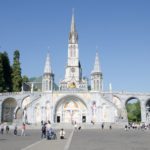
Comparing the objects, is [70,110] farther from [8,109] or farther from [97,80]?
[8,109]

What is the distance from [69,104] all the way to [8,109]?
13.1 m

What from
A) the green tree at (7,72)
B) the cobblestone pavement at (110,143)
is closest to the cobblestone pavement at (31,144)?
the cobblestone pavement at (110,143)

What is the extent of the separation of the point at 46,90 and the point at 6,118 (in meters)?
10.4

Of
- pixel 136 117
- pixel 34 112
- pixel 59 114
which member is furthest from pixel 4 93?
pixel 136 117

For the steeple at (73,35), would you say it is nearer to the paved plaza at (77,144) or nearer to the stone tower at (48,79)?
the stone tower at (48,79)

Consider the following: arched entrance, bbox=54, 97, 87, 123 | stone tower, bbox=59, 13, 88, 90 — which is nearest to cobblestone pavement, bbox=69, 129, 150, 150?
arched entrance, bbox=54, 97, 87, 123

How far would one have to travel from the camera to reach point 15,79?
50.9 metres

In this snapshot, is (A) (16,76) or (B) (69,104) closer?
(B) (69,104)

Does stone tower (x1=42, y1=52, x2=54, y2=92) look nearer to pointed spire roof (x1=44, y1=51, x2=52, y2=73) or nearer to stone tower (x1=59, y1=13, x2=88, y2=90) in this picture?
pointed spire roof (x1=44, y1=51, x2=52, y2=73)

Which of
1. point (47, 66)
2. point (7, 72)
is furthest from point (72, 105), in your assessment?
point (7, 72)

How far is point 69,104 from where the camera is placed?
145ft

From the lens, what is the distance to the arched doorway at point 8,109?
1847 inches

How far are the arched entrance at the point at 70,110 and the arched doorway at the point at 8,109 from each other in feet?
33.2

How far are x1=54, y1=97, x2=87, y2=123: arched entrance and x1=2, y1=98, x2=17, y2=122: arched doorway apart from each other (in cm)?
1012
